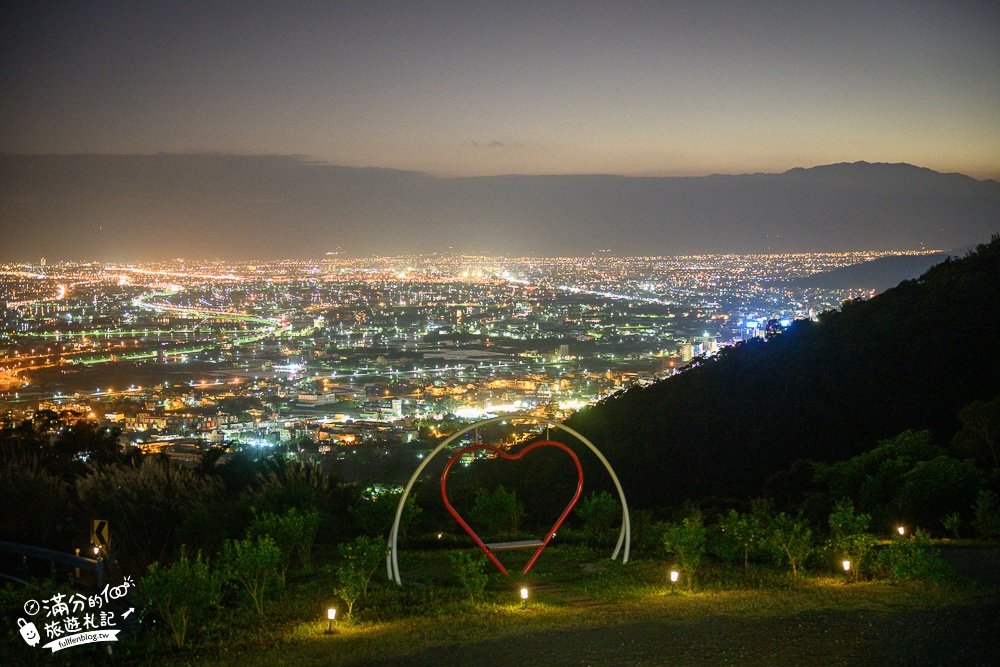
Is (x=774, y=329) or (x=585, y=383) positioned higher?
(x=774, y=329)

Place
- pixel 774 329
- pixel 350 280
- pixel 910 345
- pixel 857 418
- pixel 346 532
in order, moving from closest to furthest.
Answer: pixel 346 532 < pixel 857 418 < pixel 910 345 < pixel 774 329 < pixel 350 280

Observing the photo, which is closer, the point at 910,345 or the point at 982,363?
the point at 982,363

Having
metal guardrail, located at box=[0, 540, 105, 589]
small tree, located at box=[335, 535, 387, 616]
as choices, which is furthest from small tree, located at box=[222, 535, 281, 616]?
metal guardrail, located at box=[0, 540, 105, 589]

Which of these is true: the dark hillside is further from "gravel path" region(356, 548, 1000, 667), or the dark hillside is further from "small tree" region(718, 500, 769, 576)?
"gravel path" region(356, 548, 1000, 667)

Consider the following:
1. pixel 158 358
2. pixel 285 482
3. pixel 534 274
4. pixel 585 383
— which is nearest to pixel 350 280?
pixel 534 274

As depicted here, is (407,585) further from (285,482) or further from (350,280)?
(350,280)
